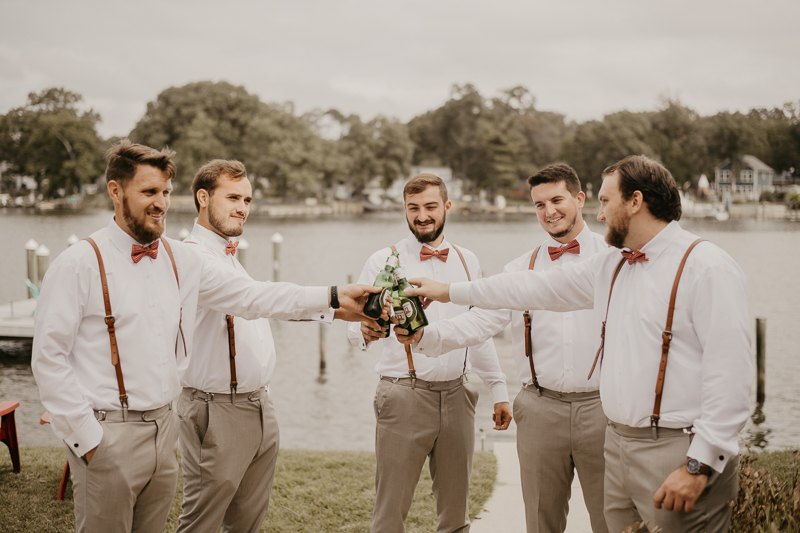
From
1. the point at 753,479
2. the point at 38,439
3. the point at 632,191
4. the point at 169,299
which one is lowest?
the point at 38,439

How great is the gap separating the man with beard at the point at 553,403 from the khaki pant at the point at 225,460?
112 centimetres

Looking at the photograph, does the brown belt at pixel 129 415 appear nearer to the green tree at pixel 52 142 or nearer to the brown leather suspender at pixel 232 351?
the brown leather suspender at pixel 232 351

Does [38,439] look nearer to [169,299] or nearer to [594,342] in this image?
[169,299]

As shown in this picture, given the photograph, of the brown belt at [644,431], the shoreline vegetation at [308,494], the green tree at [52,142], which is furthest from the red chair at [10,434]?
the green tree at [52,142]

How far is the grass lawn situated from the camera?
18.4ft

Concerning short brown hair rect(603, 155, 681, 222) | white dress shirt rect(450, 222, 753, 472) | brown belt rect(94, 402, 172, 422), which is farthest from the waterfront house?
brown belt rect(94, 402, 172, 422)

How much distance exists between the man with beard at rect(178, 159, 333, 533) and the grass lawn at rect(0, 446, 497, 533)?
1696 mm

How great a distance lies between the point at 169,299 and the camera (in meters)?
3.45

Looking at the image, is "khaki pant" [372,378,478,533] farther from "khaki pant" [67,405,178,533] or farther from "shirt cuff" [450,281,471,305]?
"khaki pant" [67,405,178,533]

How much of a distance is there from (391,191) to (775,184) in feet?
204

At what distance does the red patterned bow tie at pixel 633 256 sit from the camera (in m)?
3.14

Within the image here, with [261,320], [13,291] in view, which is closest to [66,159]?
[13,291]

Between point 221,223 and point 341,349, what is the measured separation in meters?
16.5

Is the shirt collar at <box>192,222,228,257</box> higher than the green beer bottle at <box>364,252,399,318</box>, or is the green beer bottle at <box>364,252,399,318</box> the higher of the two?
the shirt collar at <box>192,222,228,257</box>
